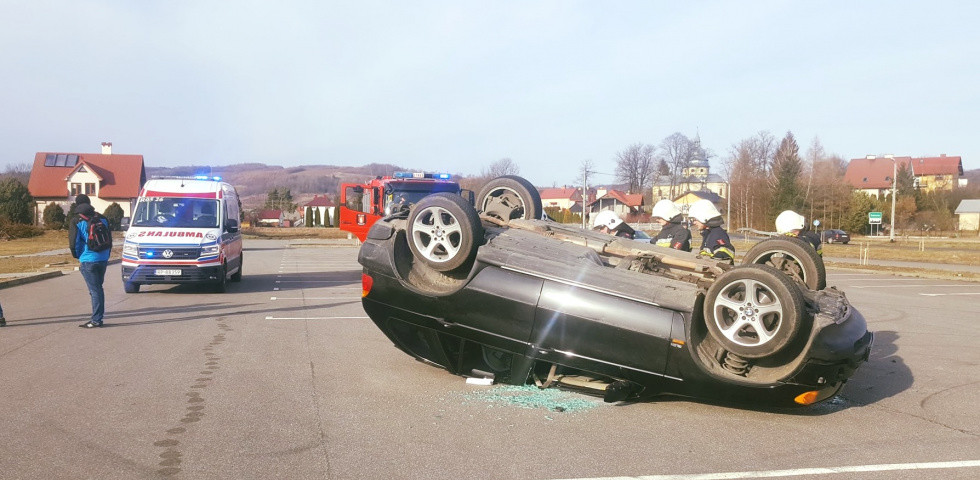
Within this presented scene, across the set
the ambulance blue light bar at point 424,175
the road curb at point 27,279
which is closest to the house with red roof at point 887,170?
the ambulance blue light bar at point 424,175

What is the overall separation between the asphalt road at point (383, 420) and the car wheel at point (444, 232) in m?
1.22

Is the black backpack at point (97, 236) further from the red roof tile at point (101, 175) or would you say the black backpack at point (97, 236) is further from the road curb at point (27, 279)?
Answer: the red roof tile at point (101, 175)

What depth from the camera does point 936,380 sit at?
7867 millimetres

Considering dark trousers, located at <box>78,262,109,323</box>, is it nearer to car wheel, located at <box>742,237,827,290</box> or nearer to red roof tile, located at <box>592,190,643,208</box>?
car wheel, located at <box>742,237,827,290</box>

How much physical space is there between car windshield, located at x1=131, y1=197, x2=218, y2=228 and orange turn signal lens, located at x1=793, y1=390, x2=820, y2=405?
42.6ft

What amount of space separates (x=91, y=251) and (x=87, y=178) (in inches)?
3217

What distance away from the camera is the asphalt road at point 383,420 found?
190 inches

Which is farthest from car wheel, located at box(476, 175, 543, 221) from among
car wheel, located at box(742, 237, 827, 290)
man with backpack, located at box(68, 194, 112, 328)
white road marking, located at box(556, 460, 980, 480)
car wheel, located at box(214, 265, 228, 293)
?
car wheel, located at box(214, 265, 228, 293)

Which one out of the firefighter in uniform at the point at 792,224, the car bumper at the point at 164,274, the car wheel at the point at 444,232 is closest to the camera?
the car wheel at the point at 444,232

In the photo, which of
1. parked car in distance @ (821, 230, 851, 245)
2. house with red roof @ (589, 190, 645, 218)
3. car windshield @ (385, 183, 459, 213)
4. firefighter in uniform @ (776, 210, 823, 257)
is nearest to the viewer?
firefighter in uniform @ (776, 210, 823, 257)

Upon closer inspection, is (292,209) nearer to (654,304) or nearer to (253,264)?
(253,264)

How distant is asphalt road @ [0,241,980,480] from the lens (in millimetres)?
4836

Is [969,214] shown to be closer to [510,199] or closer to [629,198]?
[629,198]

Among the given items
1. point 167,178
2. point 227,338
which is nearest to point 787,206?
point 167,178
